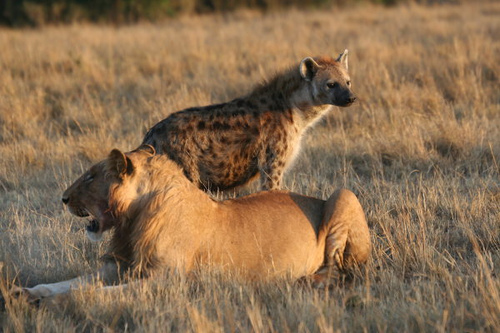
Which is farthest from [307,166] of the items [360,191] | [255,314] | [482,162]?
[255,314]

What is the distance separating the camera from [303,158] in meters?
8.32

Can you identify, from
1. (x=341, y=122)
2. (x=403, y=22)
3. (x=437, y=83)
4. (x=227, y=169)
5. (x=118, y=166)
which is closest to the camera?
(x=118, y=166)

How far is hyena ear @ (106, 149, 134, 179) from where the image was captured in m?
4.61

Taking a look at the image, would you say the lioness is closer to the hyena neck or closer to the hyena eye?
the hyena eye

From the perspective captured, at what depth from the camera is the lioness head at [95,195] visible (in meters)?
4.78

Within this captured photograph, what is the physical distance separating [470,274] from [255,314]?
1657mm

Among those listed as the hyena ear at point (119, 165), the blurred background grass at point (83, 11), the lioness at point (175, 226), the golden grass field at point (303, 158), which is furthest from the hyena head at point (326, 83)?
the blurred background grass at point (83, 11)

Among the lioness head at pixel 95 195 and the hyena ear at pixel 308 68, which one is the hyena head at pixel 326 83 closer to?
the hyena ear at pixel 308 68

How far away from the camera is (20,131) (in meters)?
9.77

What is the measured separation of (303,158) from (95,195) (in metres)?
3.90

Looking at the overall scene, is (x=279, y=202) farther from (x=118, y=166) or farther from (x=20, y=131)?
(x=20, y=131)

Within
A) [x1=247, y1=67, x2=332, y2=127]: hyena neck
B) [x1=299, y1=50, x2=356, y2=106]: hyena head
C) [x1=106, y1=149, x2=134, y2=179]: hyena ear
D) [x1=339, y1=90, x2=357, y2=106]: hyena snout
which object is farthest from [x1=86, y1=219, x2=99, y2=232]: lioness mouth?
[x1=339, y1=90, x2=357, y2=106]: hyena snout

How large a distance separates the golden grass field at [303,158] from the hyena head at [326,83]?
82cm

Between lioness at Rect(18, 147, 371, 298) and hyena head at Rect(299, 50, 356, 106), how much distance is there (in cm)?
248
